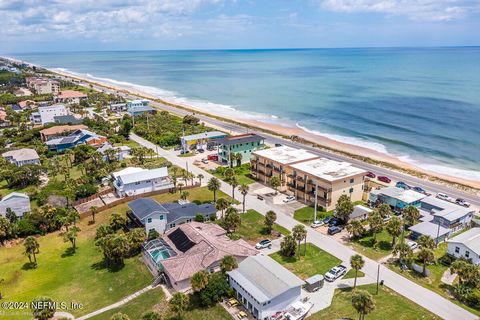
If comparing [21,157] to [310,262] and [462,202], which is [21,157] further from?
[462,202]

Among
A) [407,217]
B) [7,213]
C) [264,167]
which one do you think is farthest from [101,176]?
[407,217]

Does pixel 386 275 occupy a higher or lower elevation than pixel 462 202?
lower

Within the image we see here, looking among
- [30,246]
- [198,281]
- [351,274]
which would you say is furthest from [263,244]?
[30,246]

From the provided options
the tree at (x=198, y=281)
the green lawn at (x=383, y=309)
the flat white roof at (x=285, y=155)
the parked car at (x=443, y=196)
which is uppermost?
the flat white roof at (x=285, y=155)

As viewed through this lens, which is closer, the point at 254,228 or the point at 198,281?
the point at 198,281

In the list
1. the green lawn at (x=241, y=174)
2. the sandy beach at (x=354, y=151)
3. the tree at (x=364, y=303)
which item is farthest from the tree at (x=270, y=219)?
the sandy beach at (x=354, y=151)

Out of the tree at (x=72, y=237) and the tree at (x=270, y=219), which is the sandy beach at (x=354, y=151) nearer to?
the tree at (x=270, y=219)
